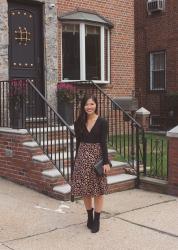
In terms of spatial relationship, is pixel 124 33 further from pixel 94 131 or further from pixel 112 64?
pixel 94 131

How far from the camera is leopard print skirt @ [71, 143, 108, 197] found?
5.66 m

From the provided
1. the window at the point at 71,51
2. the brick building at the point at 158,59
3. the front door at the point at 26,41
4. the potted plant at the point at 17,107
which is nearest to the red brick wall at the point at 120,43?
the window at the point at 71,51

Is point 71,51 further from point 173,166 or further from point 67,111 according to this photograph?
point 173,166

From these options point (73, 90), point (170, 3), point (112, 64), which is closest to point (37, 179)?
point (73, 90)

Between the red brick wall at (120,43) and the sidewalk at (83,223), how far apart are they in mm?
6228

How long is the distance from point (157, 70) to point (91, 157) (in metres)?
14.6

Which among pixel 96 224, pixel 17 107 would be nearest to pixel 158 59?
pixel 17 107

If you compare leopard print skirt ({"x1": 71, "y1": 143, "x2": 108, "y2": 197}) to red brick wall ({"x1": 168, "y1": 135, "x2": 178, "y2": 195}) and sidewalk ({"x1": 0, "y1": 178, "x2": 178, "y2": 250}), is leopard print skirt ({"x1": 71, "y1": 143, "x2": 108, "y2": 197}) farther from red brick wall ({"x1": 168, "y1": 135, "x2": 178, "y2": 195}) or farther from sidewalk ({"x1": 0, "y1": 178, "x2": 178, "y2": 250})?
red brick wall ({"x1": 168, "y1": 135, "x2": 178, "y2": 195})

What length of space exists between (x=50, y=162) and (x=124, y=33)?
700 centimetres

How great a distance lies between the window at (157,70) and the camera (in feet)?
64.3

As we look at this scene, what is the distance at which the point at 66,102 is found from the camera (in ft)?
35.4

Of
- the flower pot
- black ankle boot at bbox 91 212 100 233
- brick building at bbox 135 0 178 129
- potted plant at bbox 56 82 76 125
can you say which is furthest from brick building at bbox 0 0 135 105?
black ankle boot at bbox 91 212 100 233

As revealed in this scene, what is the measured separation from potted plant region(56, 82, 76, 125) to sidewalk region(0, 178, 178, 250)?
10.8ft

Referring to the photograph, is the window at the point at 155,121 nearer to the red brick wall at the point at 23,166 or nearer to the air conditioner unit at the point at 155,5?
the air conditioner unit at the point at 155,5
